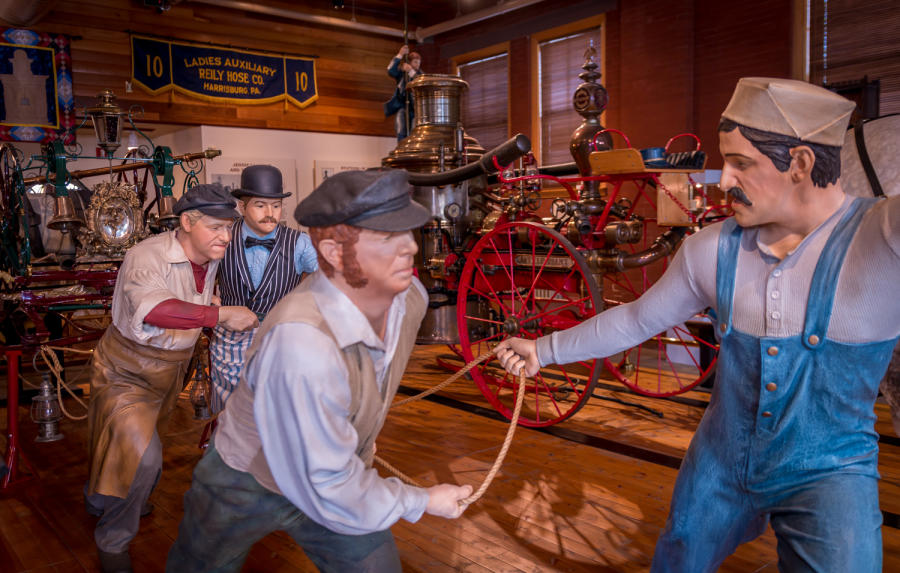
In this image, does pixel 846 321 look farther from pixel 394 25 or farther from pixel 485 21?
pixel 394 25

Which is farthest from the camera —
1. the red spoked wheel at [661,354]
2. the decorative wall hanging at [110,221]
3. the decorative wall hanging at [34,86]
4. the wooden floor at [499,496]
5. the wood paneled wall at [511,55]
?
the decorative wall hanging at [34,86]

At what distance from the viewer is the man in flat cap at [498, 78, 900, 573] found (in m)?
1.64

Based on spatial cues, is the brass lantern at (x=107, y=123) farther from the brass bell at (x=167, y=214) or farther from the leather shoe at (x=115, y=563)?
the leather shoe at (x=115, y=563)

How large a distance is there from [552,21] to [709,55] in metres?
2.45

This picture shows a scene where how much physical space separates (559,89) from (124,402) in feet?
25.8

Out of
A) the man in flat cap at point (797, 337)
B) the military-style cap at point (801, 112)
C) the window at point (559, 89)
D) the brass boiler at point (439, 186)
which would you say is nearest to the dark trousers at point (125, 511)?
Answer: the man in flat cap at point (797, 337)

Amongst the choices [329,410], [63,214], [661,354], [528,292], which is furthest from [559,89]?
[329,410]

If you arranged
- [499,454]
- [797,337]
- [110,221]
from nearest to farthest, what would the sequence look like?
[797,337] → [499,454] → [110,221]

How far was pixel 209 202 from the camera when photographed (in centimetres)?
303

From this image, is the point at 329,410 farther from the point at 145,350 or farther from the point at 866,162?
the point at 866,162

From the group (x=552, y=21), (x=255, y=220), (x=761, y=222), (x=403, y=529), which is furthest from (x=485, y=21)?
(x=761, y=222)

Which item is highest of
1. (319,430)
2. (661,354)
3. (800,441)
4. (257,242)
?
(257,242)

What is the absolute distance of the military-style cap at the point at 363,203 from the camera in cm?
156

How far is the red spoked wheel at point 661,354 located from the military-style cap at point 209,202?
8.21 feet
